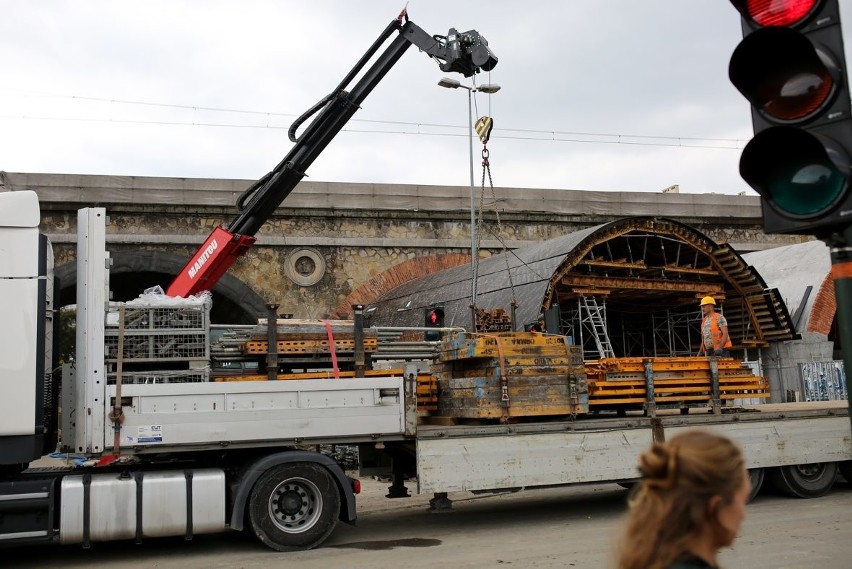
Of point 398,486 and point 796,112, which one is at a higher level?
point 796,112

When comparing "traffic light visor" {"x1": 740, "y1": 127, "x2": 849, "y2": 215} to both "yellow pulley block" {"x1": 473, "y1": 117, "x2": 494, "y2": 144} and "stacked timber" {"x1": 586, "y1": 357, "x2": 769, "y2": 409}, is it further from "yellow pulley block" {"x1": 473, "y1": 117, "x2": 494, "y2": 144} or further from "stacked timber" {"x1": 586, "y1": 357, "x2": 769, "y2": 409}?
"yellow pulley block" {"x1": 473, "y1": 117, "x2": 494, "y2": 144}

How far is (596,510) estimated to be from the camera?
12.2 metres

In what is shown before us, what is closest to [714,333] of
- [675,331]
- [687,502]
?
[687,502]

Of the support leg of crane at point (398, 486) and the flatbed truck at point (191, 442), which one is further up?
the flatbed truck at point (191, 442)

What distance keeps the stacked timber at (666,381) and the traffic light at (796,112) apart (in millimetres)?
8287

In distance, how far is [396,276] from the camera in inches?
1009

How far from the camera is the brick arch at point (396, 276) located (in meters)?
25.0

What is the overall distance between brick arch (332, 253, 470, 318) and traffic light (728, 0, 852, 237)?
21.0 m

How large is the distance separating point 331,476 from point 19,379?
3577mm

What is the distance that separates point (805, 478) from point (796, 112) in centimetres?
1022

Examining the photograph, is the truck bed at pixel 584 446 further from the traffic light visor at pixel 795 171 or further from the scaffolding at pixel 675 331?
the scaffolding at pixel 675 331

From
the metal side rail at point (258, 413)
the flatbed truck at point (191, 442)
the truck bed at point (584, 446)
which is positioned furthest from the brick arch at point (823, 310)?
the metal side rail at point (258, 413)

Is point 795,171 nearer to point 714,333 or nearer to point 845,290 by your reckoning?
point 845,290

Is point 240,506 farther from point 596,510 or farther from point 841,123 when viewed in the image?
point 841,123
